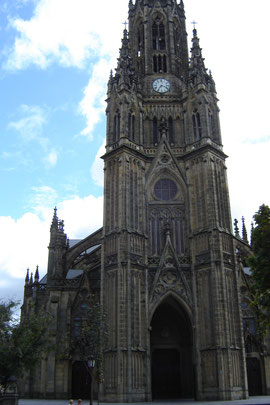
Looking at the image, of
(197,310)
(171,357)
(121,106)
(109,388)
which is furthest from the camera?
(121,106)

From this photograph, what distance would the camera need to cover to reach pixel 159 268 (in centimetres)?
3759

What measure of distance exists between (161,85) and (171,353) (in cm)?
2624

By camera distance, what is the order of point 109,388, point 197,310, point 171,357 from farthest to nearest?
point 171,357 < point 197,310 < point 109,388

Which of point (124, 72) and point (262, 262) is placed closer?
point (262, 262)

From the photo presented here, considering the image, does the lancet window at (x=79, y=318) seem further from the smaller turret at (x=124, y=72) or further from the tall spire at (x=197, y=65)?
the tall spire at (x=197, y=65)

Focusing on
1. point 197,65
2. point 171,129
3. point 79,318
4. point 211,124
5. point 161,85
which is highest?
point 197,65

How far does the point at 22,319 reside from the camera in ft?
98.7

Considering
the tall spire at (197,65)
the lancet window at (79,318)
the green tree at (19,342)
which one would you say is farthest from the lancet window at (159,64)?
the green tree at (19,342)

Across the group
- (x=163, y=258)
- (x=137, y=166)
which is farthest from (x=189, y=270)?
(x=137, y=166)

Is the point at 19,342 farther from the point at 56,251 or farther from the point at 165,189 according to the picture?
the point at 165,189

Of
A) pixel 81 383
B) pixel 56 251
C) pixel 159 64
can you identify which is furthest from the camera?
pixel 159 64

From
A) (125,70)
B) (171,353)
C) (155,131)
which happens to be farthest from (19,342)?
(125,70)

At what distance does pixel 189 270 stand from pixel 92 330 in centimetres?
1207

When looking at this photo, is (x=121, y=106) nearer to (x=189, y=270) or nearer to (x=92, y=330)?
(x=189, y=270)
